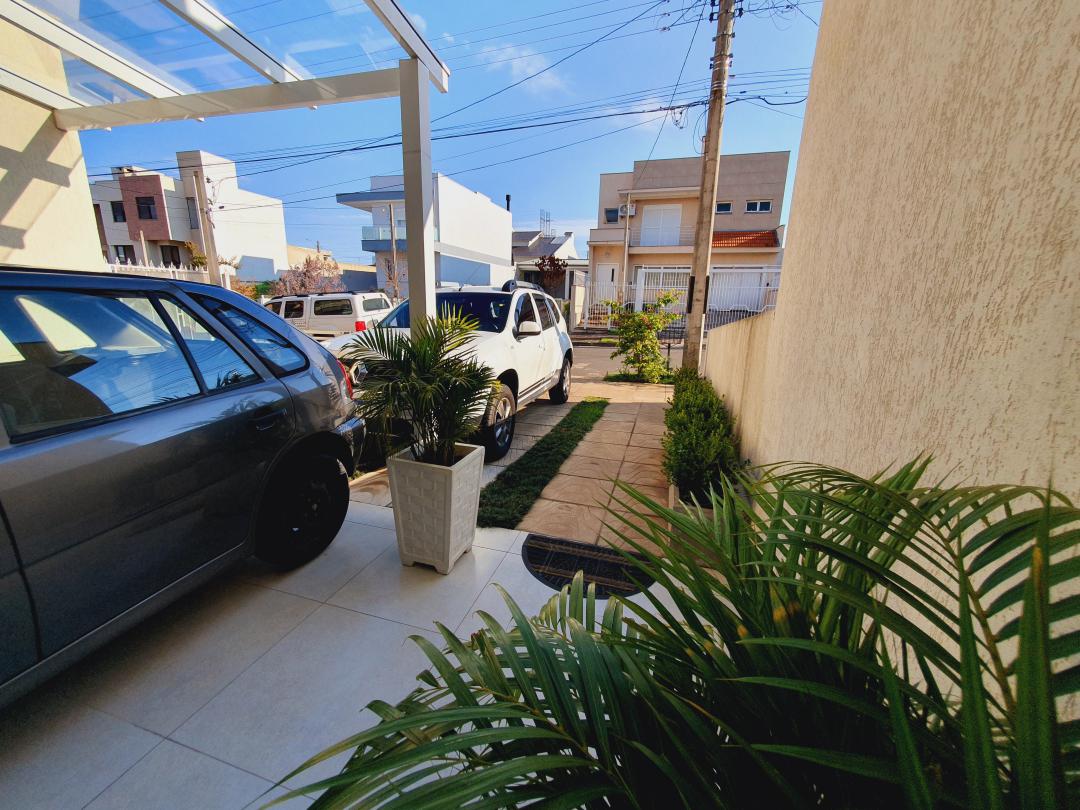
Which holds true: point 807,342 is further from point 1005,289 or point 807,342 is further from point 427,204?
point 427,204

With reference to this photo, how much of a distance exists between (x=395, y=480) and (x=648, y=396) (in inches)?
247

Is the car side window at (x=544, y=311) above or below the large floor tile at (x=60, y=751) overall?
above

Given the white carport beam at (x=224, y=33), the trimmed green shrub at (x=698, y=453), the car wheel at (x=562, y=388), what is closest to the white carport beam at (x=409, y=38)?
Result: the white carport beam at (x=224, y=33)

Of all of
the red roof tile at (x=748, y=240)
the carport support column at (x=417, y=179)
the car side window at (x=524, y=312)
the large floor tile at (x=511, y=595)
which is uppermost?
the red roof tile at (x=748, y=240)

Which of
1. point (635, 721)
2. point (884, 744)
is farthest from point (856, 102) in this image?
point (635, 721)

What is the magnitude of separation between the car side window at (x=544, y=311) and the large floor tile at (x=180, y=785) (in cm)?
526

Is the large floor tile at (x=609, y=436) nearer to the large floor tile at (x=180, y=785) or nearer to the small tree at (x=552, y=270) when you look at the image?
the large floor tile at (x=180, y=785)

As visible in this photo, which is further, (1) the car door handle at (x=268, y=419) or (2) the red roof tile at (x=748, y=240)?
(2) the red roof tile at (x=748, y=240)

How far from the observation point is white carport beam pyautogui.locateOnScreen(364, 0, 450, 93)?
3219mm

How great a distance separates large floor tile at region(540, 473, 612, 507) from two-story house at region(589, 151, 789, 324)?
1364 centimetres

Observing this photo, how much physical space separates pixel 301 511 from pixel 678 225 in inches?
775

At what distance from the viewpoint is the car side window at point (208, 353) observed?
7.29 ft

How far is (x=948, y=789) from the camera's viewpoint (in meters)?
0.58

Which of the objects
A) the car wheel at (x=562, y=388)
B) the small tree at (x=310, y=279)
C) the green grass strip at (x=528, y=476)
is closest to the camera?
the green grass strip at (x=528, y=476)
